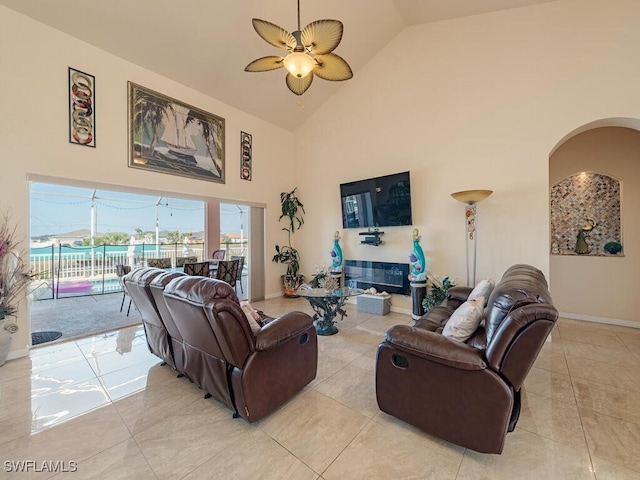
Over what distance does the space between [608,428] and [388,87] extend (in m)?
5.09

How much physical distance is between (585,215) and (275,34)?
521cm

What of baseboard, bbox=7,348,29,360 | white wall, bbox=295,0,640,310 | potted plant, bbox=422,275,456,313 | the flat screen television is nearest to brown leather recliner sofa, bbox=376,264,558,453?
potted plant, bbox=422,275,456,313

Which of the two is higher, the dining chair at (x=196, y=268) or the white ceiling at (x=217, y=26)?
the white ceiling at (x=217, y=26)

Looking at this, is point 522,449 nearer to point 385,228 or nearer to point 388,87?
point 385,228

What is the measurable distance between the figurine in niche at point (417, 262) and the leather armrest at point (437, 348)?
2.42m

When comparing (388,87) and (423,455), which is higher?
(388,87)

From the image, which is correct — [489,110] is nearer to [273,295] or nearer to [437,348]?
[437,348]

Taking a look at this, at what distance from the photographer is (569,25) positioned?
131 inches

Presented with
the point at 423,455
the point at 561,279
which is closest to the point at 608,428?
the point at 423,455

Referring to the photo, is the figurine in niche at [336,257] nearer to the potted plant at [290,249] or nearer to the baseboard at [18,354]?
the potted plant at [290,249]

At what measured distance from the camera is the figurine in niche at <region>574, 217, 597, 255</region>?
163 inches

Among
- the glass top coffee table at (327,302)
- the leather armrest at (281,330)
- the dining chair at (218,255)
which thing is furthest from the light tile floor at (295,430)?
the dining chair at (218,255)

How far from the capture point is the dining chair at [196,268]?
4.41 metres

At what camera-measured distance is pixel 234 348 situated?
171 centimetres
